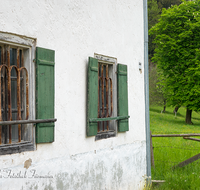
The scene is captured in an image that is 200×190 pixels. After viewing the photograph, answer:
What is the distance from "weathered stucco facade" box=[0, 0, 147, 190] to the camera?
3.91 m

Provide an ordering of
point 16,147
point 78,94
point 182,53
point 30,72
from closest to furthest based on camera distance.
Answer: point 16,147, point 30,72, point 78,94, point 182,53

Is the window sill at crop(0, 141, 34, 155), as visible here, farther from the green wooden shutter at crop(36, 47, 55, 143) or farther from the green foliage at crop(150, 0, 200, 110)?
the green foliage at crop(150, 0, 200, 110)

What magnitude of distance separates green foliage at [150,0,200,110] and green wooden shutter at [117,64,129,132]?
16.0 m

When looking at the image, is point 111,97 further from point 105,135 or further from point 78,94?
point 78,94

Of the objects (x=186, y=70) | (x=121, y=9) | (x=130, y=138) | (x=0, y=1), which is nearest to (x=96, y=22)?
(x=121, y=9)

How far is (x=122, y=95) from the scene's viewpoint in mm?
5973

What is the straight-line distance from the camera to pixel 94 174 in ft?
16.7

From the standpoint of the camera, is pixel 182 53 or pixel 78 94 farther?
pixel 182 53

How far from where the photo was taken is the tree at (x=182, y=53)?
856 inches

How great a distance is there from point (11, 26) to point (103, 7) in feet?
7.53

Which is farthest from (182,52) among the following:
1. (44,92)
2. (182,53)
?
(44,92)

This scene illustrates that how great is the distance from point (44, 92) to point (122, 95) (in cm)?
225

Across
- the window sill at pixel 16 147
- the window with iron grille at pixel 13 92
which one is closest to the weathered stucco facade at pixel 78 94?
the window sill at pixel 16 147

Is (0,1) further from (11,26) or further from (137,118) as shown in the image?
(137,118)
